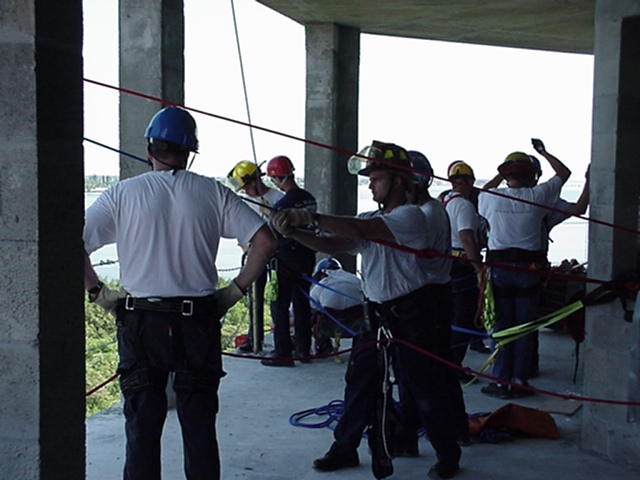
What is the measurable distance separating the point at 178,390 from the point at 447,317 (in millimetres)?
1865

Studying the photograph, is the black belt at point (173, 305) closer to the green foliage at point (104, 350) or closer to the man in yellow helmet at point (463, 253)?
the man in yellow helmet at point (463, 253)

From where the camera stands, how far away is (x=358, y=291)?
7.72 metres

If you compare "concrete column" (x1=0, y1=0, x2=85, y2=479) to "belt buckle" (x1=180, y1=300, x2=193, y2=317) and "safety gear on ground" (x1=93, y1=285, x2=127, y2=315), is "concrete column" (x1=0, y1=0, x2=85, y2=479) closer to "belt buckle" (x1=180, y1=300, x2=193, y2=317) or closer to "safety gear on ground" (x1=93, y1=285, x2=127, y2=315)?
"belt buckle" (x1=180, y1=300, x2=193, y2=317)

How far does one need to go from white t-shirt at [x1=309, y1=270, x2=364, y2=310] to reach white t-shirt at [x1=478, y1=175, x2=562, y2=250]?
140cm

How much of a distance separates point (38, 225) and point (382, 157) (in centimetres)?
237

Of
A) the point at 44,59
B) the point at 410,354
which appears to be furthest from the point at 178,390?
the point at 44,59

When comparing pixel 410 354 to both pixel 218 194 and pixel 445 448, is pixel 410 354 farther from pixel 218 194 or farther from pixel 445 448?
pixel 218 194

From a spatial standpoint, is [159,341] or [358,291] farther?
[358,291]

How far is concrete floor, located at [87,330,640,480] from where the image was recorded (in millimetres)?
4907

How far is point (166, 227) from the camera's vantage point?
12.1 ft

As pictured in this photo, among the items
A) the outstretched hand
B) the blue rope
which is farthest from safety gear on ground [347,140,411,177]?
the outstretched hand

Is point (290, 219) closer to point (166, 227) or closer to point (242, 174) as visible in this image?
point (166, 227)

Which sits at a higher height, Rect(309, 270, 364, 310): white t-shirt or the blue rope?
Rect(309, 270, 364, 310): white t-shirt

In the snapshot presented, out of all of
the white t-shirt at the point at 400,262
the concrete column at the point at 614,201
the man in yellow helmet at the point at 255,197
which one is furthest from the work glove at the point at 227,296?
the man in yellow helmet at the point at 255,197
